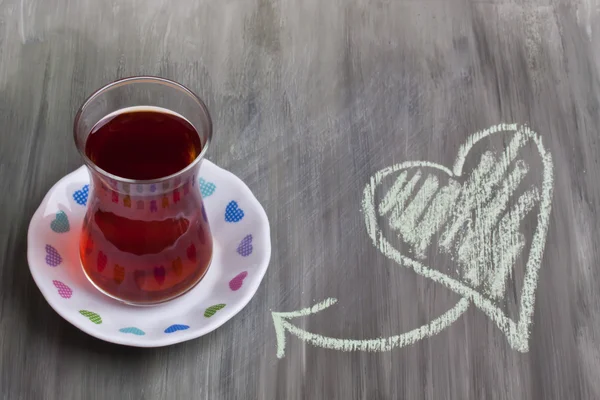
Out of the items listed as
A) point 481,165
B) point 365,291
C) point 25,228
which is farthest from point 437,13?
point 25,228

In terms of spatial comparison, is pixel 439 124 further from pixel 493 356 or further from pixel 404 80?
pixel 493 356

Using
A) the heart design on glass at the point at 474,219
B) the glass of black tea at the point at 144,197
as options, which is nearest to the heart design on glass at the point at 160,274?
the glass of black tea at the point at 144,197

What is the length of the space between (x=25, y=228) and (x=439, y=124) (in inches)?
16.7

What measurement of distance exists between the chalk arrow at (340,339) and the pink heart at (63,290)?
0.17 m

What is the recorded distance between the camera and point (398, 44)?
0.81m

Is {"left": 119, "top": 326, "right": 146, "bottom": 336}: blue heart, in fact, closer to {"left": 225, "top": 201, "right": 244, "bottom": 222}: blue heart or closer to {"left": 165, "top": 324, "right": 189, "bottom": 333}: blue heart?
{"left": 165, "top": 324, "right": 189, "bottom": 333}: blue heart

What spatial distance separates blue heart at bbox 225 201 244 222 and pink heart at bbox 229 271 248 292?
0.06 m

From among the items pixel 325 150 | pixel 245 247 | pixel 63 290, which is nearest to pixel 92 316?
pixel 63 290

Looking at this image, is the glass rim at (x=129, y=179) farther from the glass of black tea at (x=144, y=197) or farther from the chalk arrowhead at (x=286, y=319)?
the chalk arrowhead at (x=286, y=319)

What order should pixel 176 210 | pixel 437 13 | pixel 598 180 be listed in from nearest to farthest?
pixel 176 210, pixel 598 180, pixel 437 13

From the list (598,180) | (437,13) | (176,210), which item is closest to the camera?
(176,210)

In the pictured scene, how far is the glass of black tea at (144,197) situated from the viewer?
553 millimetres

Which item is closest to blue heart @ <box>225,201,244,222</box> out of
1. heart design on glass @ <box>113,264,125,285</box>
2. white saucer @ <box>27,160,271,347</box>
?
white saucer @ <box>27,160,271,347</box>

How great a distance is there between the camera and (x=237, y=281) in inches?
23.6
